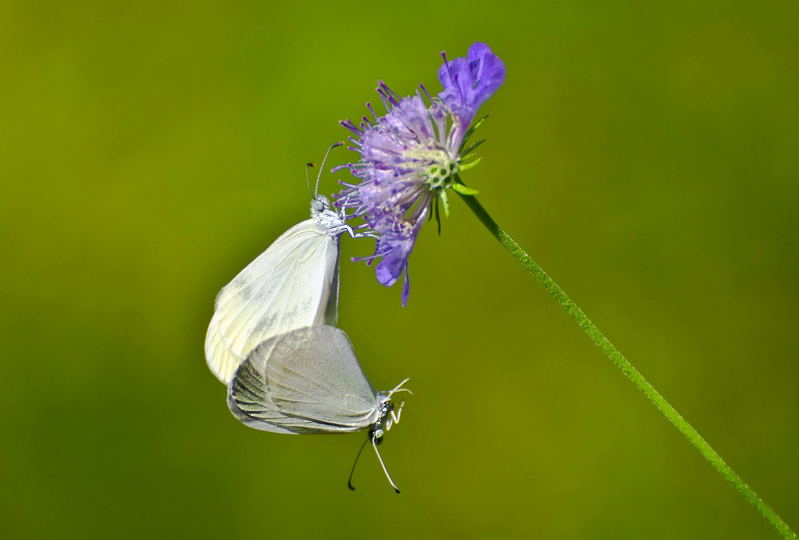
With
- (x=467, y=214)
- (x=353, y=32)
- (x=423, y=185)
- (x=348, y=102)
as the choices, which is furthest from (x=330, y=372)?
(x=353, y=32)

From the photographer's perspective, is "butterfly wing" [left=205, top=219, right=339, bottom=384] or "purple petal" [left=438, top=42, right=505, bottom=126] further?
"butterfly wing" [left=205, top=219, right=339, bottom=384]

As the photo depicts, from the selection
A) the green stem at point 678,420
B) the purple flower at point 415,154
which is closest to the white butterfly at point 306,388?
the purple flower at point 415,154

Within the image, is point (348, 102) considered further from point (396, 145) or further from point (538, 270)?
point (538, 270)

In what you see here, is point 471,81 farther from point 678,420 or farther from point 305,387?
point 305,387

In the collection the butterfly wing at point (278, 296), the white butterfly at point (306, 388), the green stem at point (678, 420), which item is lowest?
the green stem at point (678, 420)

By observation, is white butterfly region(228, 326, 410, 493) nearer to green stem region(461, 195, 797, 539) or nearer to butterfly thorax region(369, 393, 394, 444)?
butterfly thorax region(369, 393, 394, 444)

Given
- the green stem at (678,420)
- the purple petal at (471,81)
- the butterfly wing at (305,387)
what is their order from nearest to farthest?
the green stem at (678,420) < the purple petal at (471,81) < the butterfly wing at (305,387)

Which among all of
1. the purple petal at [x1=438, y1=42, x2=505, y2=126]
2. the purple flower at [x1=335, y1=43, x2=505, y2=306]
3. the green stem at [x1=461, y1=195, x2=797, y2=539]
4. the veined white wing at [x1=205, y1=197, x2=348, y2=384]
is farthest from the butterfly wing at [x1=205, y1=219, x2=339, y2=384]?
the green stem at [x1=461, y1=195, x2=797, y2=539]

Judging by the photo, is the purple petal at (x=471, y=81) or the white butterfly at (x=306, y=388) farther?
the white butterfly at (x=306, y=388)

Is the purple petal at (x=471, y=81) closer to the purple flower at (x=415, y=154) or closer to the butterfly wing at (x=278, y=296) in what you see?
the purple flower at (x=415, y=154)
